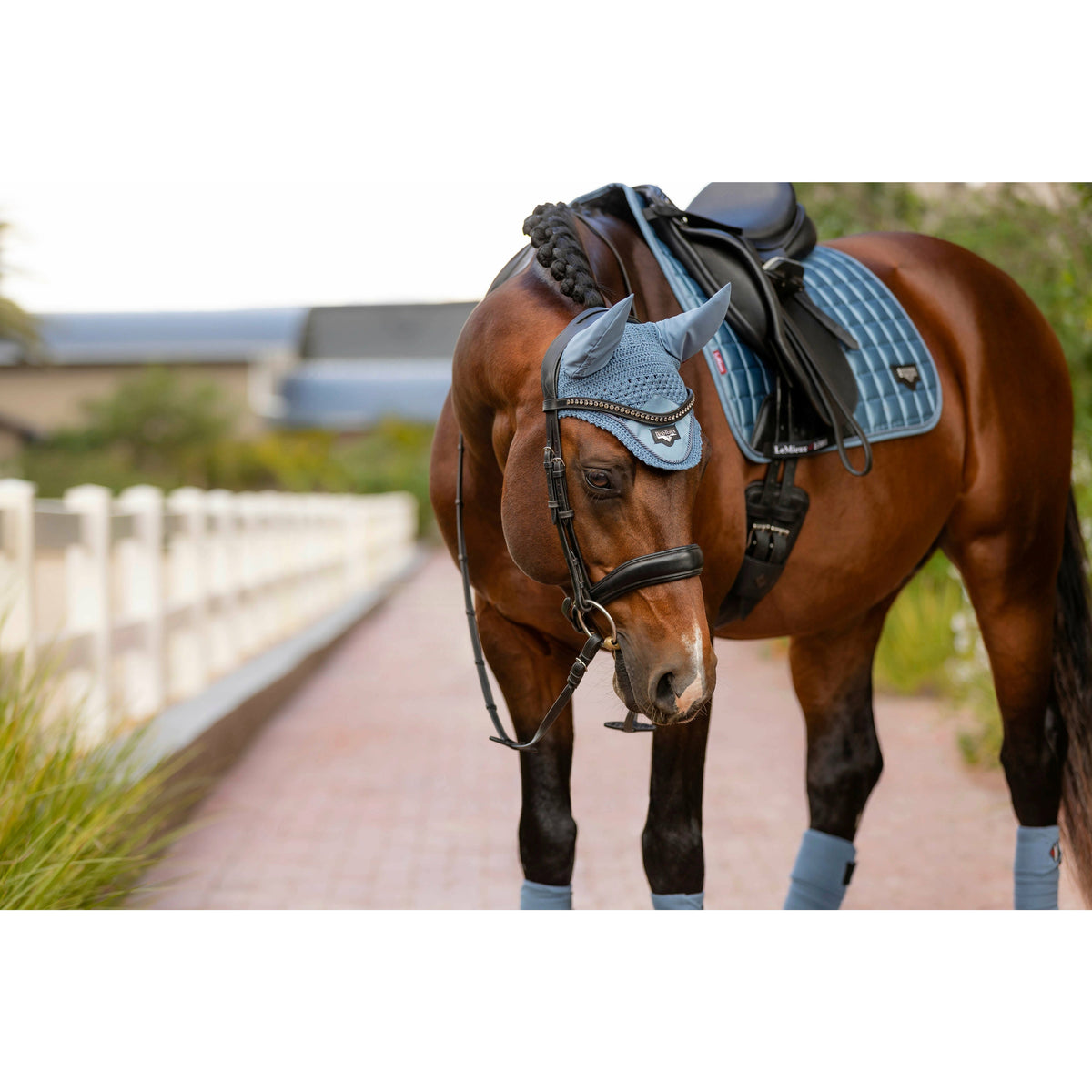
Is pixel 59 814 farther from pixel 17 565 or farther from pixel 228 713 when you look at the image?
pixel 228 713

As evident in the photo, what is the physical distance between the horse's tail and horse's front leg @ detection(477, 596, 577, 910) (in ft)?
5.30

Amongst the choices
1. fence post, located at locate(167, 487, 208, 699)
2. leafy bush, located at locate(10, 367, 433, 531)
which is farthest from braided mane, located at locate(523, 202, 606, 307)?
leafy bush, located at locate(10, 367, 433, 531)

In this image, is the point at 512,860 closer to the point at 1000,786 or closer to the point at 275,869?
the point at 275,869

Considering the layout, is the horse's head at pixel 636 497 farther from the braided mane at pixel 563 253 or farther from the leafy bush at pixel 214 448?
the leafy bush at pixel 214 448

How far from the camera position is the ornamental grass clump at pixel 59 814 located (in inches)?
134

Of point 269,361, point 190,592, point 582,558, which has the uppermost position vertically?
point 582,558

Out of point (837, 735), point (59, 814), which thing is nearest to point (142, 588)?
point (59, 814)

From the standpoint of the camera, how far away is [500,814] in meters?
6.02

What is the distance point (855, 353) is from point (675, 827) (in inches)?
53.0

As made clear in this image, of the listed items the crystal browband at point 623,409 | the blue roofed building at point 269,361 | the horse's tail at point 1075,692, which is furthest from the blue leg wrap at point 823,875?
the blue roofed building at point 269,361

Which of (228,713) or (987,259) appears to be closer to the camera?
(987,259)

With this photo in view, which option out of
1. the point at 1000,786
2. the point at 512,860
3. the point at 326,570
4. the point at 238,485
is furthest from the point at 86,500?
the point at 238,485

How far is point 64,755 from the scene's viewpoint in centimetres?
397

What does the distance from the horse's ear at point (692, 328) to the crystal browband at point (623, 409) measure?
0.13 m
